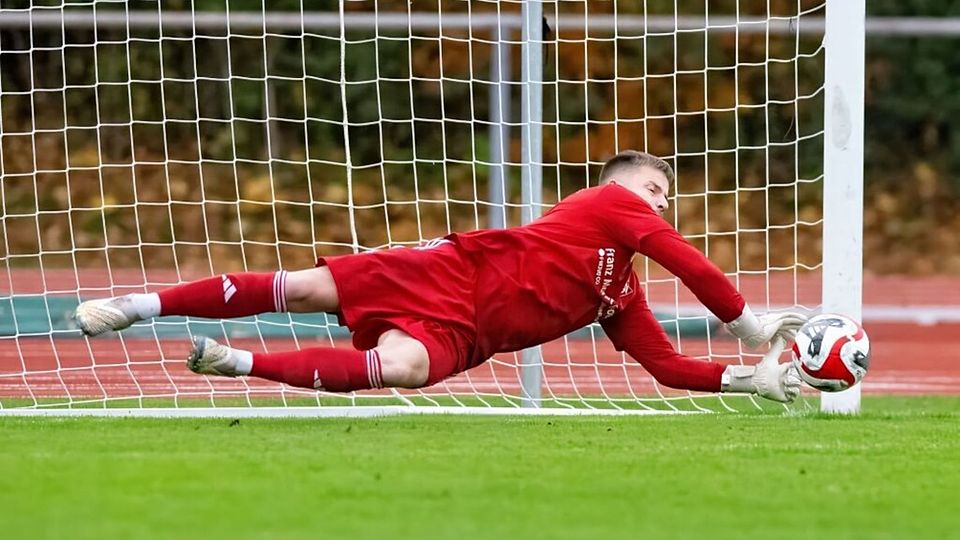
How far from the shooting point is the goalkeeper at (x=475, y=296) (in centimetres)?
614

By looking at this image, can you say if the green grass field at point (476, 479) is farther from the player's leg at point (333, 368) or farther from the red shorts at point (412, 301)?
the red shorts at point (412, 301)

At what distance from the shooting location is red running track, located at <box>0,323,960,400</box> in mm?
8680

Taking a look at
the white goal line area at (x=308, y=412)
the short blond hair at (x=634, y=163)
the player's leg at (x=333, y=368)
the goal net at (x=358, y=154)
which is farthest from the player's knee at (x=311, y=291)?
the goal net at (x=358, y=154)

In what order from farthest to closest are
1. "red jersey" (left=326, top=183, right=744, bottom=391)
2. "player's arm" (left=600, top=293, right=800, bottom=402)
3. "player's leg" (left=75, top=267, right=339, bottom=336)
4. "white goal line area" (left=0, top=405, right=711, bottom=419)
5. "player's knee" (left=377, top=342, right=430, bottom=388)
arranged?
"white goal line area" (left=0, top=405, right=711, bottom=419) → "player's arm" (left=600, top=293, right=800, bottom=402) → "red jersey" (left=326, top=183, right=744, bottom=391) → "player's leg" (left=75, top=267, right=339, bottom=336) → "player's knee" (left=377, top=342, right=430, bottom=388)

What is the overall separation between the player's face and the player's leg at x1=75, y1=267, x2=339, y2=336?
4.41ft

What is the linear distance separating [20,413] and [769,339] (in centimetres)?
321

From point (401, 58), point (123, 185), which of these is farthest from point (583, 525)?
point (123, 185)

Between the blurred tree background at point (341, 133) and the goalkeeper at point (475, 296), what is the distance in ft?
13.1

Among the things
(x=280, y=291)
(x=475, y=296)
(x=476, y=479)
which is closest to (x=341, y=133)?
(x=475, y=296)

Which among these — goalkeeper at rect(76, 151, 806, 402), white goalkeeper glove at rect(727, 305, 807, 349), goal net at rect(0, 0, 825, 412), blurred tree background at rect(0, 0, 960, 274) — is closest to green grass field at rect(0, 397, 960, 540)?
goalkeeper at rect(76, 151, 806, 402)

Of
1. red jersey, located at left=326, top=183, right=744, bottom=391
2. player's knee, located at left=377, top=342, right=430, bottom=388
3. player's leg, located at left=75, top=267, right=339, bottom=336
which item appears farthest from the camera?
red jersey, located at left=326, top=183, right=744, bottom=391

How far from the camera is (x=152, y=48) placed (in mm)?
11578

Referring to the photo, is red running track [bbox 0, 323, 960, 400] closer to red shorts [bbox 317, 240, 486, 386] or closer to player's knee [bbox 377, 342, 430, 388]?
red shorts [bbox 317, 240, 486, 386]

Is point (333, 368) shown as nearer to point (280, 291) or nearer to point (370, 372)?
point (370, 372)
